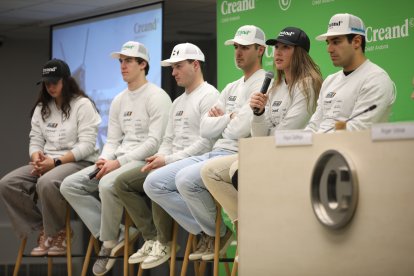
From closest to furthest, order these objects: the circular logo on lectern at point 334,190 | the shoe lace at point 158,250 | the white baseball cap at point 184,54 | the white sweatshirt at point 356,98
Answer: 1. the circular logo on lectern at point 334,190
2. the white sweatshirt at point 356,98
3. the shoe lace at point 158,250
4. the white baseball cap at point 184,54

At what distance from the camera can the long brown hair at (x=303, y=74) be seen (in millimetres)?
3863

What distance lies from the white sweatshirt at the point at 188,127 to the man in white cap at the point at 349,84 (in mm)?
909

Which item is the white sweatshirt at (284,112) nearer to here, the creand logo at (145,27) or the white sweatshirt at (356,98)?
the white sweatshirt at (356,98)

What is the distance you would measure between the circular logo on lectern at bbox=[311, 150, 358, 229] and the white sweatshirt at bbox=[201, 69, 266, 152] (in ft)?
5.31

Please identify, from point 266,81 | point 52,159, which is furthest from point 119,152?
point 266,81

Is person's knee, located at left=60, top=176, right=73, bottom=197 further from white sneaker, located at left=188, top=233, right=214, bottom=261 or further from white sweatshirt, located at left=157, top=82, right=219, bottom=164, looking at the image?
Answer: white sneaker, located at left=188, top=233, right=214, bottom=261

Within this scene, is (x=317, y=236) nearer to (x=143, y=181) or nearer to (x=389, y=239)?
(x=389, y=239)

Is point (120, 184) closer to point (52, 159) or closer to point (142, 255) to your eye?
point (142, 255)

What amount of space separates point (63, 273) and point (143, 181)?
2205mm

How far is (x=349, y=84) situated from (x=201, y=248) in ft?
4.32

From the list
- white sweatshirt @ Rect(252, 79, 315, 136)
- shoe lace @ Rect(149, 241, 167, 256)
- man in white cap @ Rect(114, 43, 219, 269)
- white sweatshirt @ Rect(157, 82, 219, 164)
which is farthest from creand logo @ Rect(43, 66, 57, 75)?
white sweatshirt @ Rect(252, 79, 315, 136)

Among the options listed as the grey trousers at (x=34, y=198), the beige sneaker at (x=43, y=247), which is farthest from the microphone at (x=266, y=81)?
the beige sneaker at (x=43, y=247)

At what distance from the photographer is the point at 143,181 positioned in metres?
4.50

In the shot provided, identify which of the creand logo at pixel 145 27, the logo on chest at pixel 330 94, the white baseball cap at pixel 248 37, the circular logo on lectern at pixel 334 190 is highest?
the creand logo at pixel 145 27
